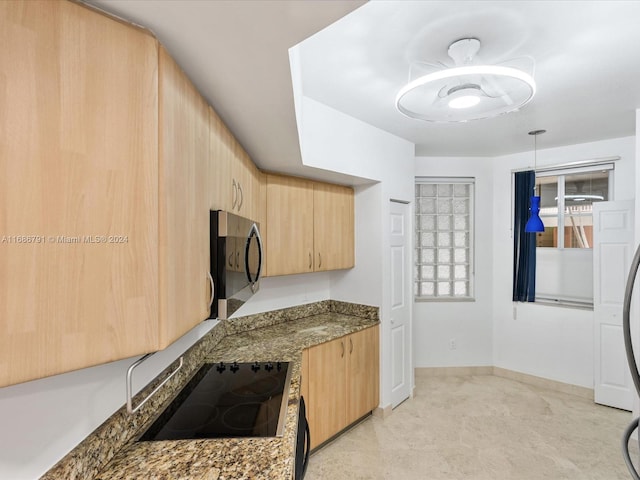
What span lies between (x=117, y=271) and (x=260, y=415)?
0.96 metres

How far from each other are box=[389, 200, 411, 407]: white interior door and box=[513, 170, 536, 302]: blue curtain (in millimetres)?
1449

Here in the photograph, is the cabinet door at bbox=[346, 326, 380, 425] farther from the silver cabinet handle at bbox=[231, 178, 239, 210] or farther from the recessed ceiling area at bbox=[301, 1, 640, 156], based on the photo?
the recessed ceiling area at bbox=[301, 1, 640, 156]

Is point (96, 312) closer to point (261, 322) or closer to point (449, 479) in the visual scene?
point (261, 322)

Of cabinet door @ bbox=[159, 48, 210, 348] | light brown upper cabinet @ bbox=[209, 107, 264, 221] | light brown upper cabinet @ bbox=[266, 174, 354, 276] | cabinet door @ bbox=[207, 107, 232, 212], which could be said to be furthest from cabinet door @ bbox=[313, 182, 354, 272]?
cabinet door @ bbox=[159, 48, 210, 348]

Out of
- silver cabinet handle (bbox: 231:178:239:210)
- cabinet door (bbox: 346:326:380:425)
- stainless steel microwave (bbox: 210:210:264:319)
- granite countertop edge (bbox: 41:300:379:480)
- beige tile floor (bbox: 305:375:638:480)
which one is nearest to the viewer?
granite countertop edge (bbox: 41:300:379:480)

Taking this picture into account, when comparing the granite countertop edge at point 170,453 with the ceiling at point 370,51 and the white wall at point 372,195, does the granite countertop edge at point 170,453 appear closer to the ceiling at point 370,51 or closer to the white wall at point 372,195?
the ceiling at point 370,51

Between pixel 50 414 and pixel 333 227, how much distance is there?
2313 mm

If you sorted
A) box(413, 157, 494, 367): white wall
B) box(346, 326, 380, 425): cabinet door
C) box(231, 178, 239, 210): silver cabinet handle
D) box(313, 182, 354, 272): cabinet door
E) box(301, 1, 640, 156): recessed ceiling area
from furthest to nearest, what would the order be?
1. box(413, 157, 494, 367): white wall
2. box(313, 182, 354, 272): cabinet door
3. box(346, 326, 380, 425): cabinet door
4. box(231, 178, 239, 210): silver cabinet handle
5. box(301, 1, 640, 156): recessed ceiling area

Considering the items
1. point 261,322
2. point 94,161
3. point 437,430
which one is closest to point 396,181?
point 261,322

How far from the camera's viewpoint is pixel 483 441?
2.57 m

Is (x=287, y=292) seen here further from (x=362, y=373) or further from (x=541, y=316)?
(x=541, y=316)

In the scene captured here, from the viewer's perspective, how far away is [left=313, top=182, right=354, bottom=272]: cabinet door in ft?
9.20

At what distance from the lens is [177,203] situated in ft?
2.91

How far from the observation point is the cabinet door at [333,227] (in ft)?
9.20
